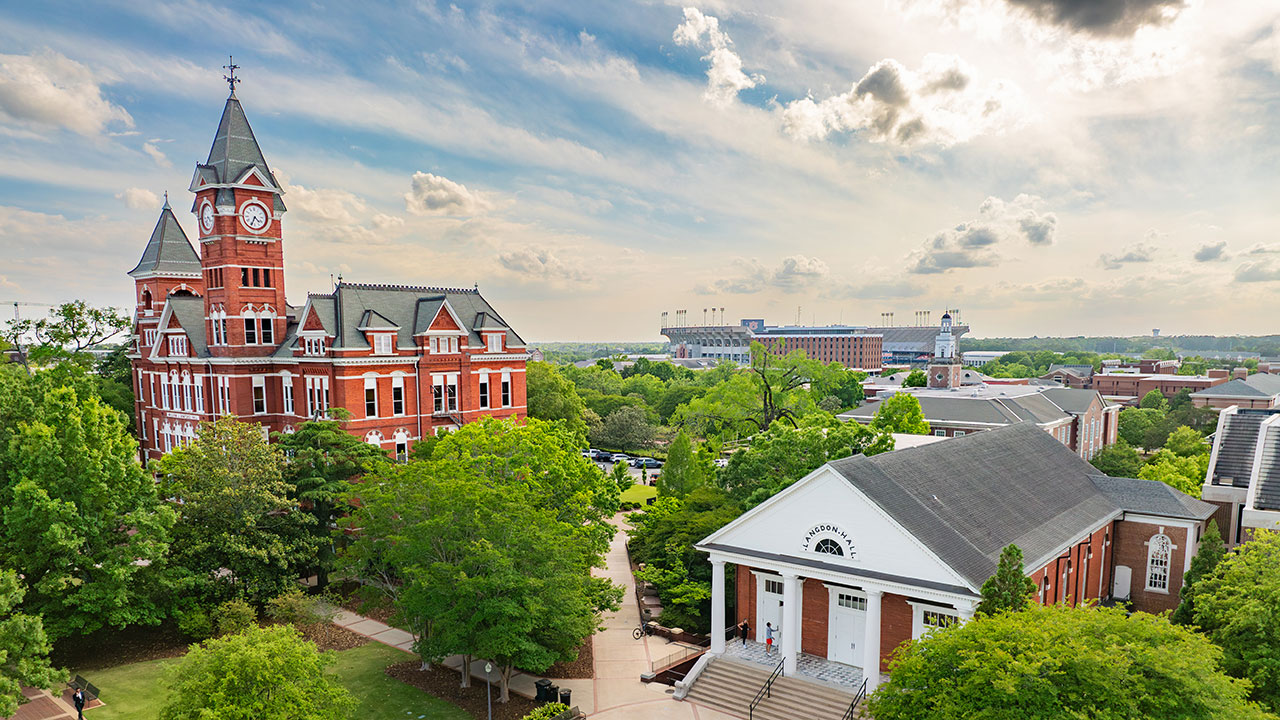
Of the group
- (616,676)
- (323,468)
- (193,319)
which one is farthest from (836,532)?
(193,319)

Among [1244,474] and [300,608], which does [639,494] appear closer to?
[300,608]

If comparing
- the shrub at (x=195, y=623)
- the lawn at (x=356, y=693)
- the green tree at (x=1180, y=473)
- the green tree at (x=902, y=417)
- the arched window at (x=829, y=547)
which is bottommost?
the lawn at (x=356, y=693)

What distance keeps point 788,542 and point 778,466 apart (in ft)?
33.3

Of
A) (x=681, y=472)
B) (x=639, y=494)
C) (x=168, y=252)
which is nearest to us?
(x=681, y=472)

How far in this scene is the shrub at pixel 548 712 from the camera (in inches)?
838

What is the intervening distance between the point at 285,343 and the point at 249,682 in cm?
3222

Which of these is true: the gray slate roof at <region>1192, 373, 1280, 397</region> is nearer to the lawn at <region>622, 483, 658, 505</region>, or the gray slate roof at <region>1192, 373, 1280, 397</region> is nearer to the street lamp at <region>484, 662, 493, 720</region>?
the lawn at <region>622, 483, 658, 505</region>

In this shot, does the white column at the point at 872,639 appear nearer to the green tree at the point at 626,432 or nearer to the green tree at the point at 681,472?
the green tree at the point at 681,472

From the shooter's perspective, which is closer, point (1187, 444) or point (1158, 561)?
point (1158, 561)

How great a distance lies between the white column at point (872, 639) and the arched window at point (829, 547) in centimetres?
140

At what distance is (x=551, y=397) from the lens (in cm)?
5966

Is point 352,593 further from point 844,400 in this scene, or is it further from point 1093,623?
point 844,400

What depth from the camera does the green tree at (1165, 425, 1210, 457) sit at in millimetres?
53594

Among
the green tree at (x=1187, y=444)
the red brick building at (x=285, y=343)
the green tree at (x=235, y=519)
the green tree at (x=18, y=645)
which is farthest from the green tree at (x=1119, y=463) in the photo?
the green tree at (x=18, y=645)
